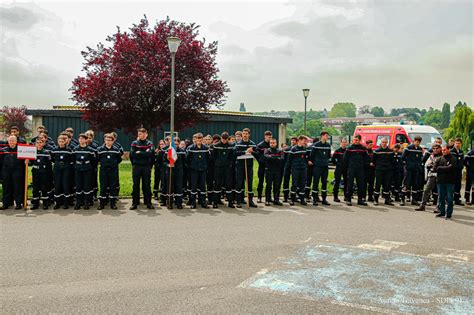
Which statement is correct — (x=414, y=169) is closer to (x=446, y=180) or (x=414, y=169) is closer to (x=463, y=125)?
(x=446, y=180)

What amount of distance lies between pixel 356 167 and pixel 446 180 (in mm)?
2561

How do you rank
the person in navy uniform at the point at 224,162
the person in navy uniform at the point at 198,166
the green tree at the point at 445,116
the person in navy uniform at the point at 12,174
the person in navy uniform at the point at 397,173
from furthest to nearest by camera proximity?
the green tree at the point at 445,116
the person in navy uniform at the point at 397,173
the person in navy uniform at the point at 224,162
the person in navy uniform at the point at 198,166
the person in navy uniform at the point at 12,174

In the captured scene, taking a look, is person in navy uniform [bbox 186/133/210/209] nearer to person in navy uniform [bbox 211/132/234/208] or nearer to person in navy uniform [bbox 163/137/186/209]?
person in navy uniform [bbox 163/137/186/209]

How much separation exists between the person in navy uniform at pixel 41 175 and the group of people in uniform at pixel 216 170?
0.08 ft

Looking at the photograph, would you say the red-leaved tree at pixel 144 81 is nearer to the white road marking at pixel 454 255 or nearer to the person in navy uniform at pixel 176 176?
the person in navy uniform at pixel 176 176

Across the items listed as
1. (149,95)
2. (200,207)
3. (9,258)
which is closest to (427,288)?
(9,258)

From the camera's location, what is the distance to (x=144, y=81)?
25.3 meters

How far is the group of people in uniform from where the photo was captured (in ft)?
35.6

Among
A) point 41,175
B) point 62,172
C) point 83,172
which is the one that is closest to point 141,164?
point 83,172

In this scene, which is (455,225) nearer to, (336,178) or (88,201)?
(336,178)

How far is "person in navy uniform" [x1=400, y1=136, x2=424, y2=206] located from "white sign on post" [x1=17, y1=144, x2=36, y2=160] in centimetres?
1049

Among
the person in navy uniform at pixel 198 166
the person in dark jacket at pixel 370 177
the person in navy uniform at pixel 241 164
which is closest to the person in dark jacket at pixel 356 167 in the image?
the person in dark jacket at pixel 370 177

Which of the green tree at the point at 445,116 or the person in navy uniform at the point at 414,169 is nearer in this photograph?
the person in navy uniform at the point at 414,169

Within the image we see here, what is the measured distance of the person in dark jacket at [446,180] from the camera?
10.6m
